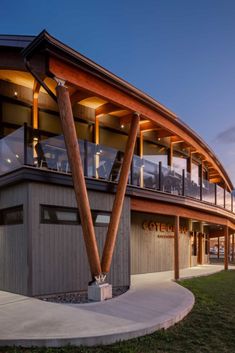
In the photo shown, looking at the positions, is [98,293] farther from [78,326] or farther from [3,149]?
[3,149]

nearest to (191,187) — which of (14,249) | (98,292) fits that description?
(98,292)

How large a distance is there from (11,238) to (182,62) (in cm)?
2926

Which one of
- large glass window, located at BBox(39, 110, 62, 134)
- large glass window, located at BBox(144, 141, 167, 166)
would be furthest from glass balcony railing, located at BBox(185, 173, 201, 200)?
large glass window, located at BBox(39, 110, 62, 134)

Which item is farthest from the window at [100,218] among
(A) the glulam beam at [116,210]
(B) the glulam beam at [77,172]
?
(B) the glulam beam at [77,172]

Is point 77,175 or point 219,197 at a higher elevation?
point 77,175

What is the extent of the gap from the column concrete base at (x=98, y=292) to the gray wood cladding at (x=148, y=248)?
6.52 metres

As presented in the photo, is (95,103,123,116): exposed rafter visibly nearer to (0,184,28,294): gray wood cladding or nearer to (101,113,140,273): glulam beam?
(101,113,140,273): glulam beam

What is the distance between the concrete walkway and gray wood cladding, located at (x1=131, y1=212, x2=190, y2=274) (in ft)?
19.8

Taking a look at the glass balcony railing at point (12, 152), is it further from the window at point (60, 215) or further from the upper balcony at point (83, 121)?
the window at point (60, 215)

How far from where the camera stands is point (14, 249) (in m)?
9.84

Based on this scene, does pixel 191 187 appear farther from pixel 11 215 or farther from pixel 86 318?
pixel 86 318

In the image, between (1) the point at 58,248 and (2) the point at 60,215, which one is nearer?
(1) the point at 58,248

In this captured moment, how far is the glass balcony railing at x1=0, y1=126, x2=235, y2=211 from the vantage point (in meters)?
9.77

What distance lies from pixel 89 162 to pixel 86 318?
17.7 feet
